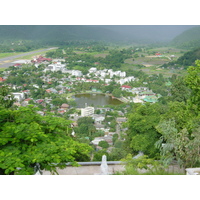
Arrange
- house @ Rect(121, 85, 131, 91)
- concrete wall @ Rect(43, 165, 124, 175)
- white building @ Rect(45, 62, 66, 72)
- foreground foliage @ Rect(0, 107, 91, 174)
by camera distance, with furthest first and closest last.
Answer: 1. white building @ Rect(45, 62, 66, 72)
2. house @ Rect(121, 85, 131, 91)
3. concrete wall @ Rect(43, 165, 124, 175)
4. foreground foliage @ Rect(0, 107, 91, 174)

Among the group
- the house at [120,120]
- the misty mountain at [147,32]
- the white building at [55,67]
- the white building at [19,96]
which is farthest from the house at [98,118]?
the misty mountain at [147,32]

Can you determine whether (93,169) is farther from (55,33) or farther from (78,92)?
(55,33)

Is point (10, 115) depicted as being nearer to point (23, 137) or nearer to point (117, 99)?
point (23, 137)

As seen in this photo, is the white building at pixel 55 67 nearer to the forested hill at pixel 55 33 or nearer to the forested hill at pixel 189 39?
the forested hill at pixel 55 33

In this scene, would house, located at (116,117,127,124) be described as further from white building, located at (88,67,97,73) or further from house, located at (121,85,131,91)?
white building, located at (88,67,97,73)

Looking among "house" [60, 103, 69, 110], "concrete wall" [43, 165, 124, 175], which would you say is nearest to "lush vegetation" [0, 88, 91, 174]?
"concrete wall" [43, 165, 124, 175]
